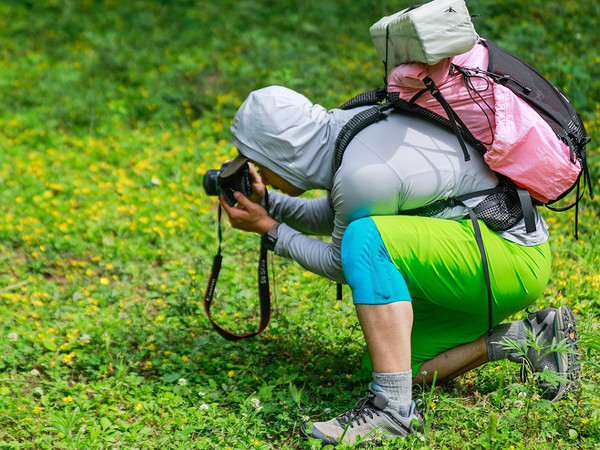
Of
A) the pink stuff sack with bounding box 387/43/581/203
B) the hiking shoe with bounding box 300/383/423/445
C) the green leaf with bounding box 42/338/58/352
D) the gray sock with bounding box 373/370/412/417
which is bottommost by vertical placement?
the green leaf with bounding box 42/338/58/352

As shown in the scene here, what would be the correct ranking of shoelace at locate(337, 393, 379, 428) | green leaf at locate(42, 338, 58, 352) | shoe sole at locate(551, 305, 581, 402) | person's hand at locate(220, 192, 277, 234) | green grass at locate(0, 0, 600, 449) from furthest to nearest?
green leaf at locate(42, 338, 58, 352) → person's hand at locate(220, 192, 277, 234) → green grass at locate(0, 0, 600, 449) → shoe sole at locate(551, 305, 581, 402) → shoelace at locate(337, 393, 379, 428)

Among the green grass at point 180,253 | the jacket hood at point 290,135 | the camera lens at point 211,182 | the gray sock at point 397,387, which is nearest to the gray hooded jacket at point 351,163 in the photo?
the jacket hood at point 290,135

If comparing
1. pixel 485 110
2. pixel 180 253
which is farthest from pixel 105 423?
pixel 485 110

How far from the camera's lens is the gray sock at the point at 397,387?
8.18ft

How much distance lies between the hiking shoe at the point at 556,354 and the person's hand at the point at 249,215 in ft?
3.68

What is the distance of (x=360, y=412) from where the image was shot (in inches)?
101

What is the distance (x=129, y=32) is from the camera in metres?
7.84

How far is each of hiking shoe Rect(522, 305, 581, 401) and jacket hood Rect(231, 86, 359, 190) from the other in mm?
979

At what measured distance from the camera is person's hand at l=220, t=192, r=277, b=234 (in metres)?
2.88

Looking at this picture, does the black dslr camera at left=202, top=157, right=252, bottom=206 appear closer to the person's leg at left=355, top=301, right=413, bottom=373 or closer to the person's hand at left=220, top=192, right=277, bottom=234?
the person's hand at left=220, top=192, right=277, bottom=234

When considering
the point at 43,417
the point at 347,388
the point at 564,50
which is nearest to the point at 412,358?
the point at 347,388

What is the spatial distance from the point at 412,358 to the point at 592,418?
685 mm

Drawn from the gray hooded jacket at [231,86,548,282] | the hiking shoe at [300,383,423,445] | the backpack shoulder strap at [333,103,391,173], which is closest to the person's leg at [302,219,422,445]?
the hiking shoe at [300,383,423,445]

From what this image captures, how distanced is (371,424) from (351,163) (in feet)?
3.01
